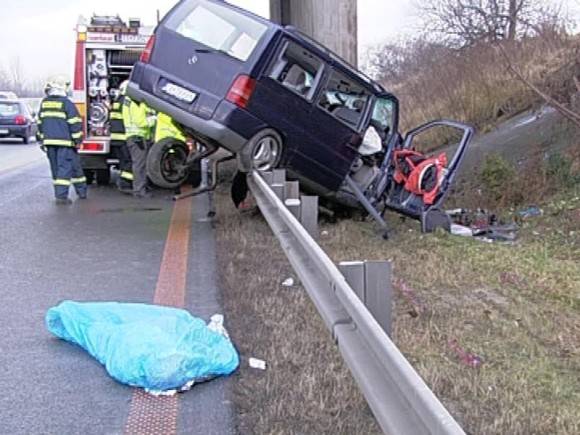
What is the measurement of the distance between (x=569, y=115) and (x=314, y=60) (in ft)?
10.9

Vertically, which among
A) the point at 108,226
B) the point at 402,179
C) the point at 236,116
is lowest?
the point at 108,226

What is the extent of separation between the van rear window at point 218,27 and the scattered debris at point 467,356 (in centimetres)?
440

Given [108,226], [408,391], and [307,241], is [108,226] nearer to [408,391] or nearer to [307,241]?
[307,241]

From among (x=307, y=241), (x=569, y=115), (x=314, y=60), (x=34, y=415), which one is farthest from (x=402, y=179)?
(x=34, y=415)

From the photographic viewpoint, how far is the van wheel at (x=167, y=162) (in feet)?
31.8

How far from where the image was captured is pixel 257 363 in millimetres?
4250

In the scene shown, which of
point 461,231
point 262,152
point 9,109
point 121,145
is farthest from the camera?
point 9,109

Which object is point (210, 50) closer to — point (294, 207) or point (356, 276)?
point (294, 207)

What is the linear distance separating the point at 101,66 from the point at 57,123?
2.87 meters

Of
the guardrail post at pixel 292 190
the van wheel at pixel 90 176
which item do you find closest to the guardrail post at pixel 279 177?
the guardrail post at pixel 292 190

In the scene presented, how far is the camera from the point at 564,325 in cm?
520

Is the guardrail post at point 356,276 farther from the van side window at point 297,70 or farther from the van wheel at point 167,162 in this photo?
the van wheel at point 167,162

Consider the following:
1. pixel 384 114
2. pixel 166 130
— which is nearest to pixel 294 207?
pixel 384 114

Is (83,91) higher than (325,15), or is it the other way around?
(325,15)
